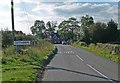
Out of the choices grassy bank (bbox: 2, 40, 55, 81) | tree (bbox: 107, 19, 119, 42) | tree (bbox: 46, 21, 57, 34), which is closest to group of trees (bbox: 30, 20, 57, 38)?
tree (bbox: 46, 21, 57, 34)

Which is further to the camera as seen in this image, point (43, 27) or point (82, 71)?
point (43, 27)

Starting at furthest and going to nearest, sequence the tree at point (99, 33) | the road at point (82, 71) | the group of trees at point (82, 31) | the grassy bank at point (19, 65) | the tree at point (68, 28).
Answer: the tree at point (68, 28), the tree at point (99, 33), the group of trees at point (82, 31), the road at point (82, 71), the grassy bank at point (19, 65)

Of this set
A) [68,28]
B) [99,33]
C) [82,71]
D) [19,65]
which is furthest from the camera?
[68,28]

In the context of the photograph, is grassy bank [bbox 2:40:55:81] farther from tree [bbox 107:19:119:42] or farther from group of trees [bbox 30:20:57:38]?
group of trees [bbox 30:20:57:38]

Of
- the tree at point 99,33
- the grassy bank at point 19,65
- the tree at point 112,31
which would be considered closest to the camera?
the grassy bank at point 19,65

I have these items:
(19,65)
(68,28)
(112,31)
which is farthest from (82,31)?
(19,65)

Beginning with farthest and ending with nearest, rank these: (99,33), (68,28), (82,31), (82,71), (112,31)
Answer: (68,28) < (82,31) < (112,31) < (99,33) < (82,71)

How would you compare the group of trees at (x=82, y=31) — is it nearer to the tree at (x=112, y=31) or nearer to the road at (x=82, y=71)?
the tree at (x=112, y=31)

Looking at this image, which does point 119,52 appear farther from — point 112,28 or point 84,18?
point 84,18

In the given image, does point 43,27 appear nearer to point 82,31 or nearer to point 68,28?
point 68,28

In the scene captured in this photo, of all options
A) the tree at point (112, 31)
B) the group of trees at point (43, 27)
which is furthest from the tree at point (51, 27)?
the tree at point (112, 31)

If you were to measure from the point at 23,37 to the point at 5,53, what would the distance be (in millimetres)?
13459

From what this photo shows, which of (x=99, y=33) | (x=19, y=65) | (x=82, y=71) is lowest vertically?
(x=82, y=71)

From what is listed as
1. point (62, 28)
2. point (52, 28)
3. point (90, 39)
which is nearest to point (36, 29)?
point (52, 28)
